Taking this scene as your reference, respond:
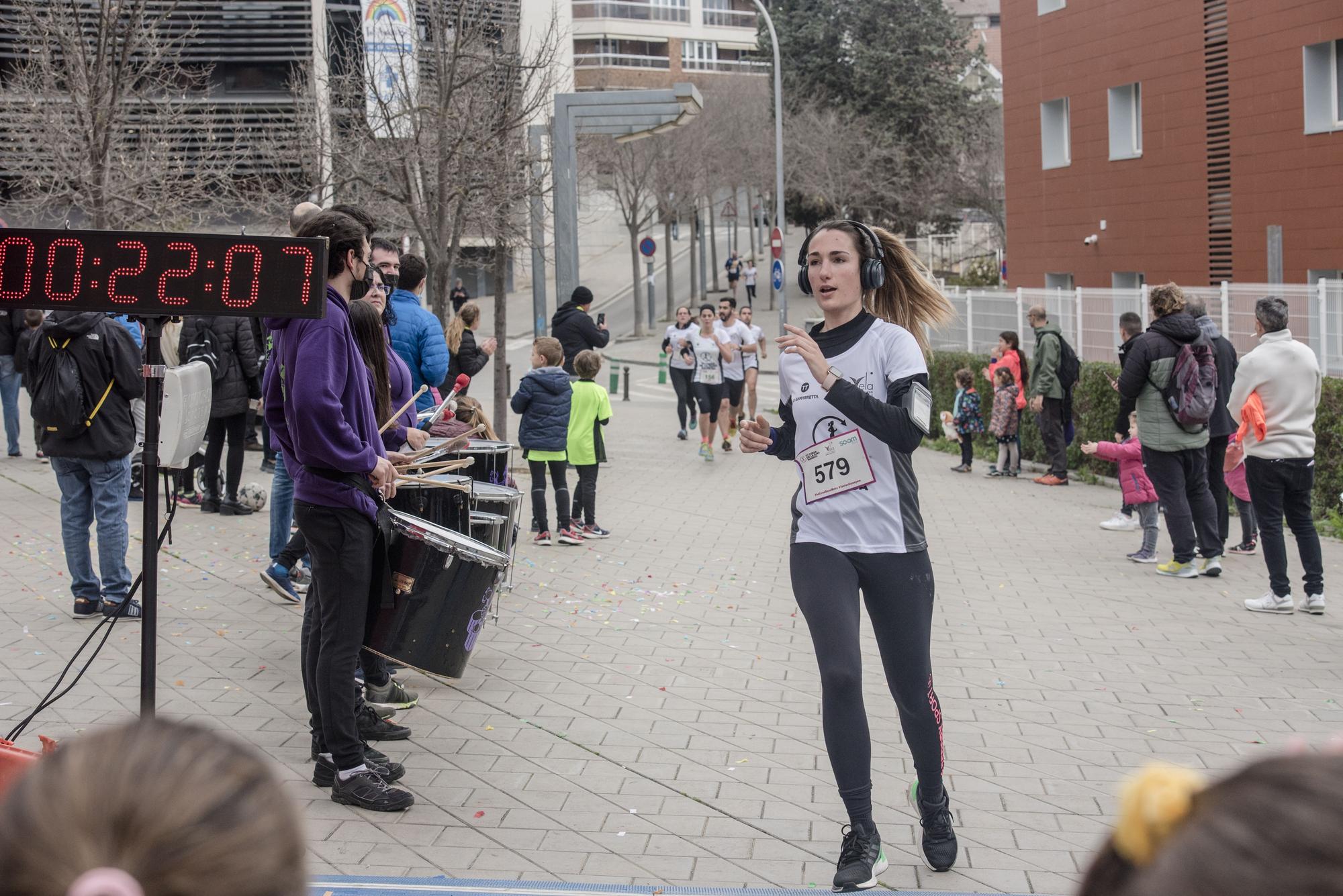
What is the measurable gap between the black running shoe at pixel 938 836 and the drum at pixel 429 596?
1.92m

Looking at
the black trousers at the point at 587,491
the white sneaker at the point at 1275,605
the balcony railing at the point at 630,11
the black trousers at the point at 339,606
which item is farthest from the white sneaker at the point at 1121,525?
the balcony railing at the point at 630,11

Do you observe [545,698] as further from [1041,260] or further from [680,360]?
[1041,260]

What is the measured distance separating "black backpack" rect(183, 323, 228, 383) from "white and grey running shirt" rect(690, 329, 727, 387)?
6.86 metres

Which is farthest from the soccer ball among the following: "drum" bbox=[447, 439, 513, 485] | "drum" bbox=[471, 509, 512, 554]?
"drum" bbox=[471, 509, 512, 554]

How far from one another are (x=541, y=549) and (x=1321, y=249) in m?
16.5

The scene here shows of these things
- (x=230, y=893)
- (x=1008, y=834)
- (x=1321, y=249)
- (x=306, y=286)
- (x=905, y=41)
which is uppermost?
(x=905, y=41)

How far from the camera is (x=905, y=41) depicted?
54969mm

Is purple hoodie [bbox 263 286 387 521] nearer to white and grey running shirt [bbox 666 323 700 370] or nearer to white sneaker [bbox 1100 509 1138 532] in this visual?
white sneaker [bbox 1100 509 1138 532]

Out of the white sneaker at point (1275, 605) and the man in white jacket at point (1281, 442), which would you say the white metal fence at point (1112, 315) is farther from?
the white sneaker at point (1275, 605)

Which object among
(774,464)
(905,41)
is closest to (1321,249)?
(774,464)

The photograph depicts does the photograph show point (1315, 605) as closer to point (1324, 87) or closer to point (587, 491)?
point (587, 491)

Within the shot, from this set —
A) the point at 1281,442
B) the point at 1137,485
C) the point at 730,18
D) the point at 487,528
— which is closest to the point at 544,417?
the point at 487,528

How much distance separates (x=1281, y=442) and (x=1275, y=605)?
3.61 ft

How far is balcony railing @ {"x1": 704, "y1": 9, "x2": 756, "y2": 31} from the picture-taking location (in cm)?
8462
